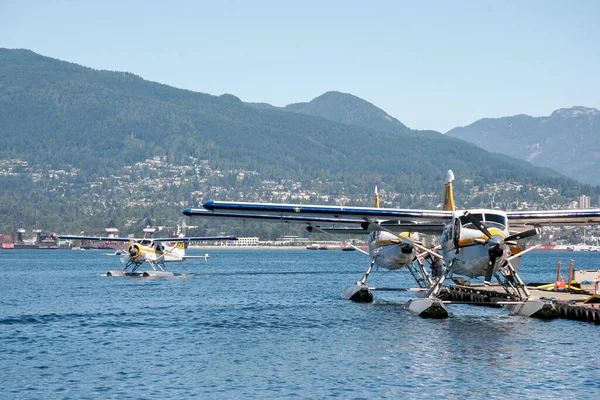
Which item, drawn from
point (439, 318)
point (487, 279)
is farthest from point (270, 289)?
point (487, 279)

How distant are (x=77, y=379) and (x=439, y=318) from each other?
1395 cm

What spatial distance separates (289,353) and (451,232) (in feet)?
28.3

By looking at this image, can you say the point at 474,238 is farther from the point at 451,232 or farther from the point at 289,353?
the point at 289,353

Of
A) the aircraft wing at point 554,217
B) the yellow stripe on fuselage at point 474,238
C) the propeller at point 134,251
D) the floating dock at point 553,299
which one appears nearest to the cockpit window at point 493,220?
the yellow stripe on fuselage at point 474,238

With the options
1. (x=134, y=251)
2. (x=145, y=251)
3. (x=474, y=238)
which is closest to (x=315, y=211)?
(x=474, y=238)

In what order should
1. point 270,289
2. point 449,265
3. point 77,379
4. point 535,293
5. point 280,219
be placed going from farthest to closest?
1. point 270,289
2. point 535,293
3. point 280,219
4. point 449,265
5. point 77,379

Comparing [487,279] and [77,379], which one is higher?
[487,279]

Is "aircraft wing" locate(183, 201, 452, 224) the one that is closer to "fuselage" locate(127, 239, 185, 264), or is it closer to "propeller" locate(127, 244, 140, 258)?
"propeller" locate(127, 244, 140, 258)

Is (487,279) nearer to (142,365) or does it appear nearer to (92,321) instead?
(142,365)

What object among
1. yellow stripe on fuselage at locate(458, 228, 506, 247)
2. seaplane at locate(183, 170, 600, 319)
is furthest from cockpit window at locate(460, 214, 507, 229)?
yellow stripe on fuselage at locate(458, 228, 506, 247)

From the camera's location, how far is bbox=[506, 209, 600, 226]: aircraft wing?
33.1m

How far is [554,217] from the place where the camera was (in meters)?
33.3

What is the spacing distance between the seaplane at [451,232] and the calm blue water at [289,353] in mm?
859

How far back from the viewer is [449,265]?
3127 centimetres
